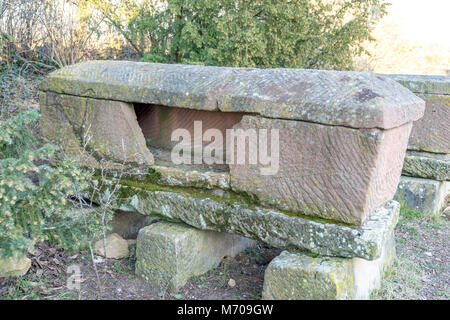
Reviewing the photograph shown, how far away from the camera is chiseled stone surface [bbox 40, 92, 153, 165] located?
10.2ft

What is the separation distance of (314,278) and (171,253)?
1.02m

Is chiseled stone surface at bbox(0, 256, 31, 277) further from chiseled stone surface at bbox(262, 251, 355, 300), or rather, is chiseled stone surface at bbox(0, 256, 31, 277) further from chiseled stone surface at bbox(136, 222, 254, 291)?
chiseled stone surface at bbox(262, 251, 355, 300)

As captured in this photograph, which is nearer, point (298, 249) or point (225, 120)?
point (298, 249)

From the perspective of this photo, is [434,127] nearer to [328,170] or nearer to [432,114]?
[432,114]

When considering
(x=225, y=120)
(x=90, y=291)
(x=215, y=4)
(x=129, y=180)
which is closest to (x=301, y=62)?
(x=215, y=4)

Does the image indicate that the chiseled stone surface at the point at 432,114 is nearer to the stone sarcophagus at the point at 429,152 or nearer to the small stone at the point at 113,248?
→ the stone sarcophagus at the point at 429,152

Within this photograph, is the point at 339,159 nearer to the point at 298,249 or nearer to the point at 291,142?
the point at 291,142

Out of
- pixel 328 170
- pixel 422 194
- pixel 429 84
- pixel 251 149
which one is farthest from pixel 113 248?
pixel 429 84

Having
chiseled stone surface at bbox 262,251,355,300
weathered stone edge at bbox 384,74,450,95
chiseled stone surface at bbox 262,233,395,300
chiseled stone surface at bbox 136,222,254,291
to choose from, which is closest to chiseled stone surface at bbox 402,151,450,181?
weathered stone edge at bbox 384,74,450,95

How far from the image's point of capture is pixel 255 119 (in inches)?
104

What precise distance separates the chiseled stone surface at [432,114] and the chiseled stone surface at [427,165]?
8cm

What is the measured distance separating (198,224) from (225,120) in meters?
0.83

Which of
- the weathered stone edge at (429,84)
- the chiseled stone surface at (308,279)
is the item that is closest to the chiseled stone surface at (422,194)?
the weathered stone edge at (429,84)

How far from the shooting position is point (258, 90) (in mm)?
2656
